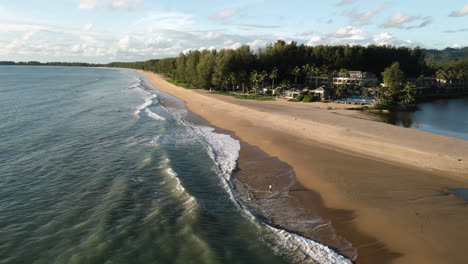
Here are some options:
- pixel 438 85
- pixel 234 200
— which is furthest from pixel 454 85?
pixel 234 200

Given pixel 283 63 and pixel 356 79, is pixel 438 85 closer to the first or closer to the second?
pixel 356 79

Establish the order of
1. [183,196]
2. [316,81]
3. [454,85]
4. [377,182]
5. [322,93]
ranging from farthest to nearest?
[454,85]
[316,81]
[322,93]
[377,182]
[183,196]

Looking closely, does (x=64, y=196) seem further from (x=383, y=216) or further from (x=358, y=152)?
(x=358, y=152)

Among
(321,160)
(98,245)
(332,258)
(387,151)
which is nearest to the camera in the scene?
(332,258)

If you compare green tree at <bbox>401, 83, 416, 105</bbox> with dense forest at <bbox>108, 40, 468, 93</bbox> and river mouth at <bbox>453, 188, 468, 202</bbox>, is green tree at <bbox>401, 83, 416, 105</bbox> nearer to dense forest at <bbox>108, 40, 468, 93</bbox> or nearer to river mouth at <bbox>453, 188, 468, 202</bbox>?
dense forest at <bbox>108, 40, 468, 93</bbox>

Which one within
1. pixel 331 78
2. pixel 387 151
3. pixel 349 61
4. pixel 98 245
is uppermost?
pixel 349 61

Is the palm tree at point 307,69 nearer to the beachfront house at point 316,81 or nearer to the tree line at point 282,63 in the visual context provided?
the tree line at point 282,63

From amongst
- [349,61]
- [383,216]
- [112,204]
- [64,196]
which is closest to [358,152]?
[383,216]

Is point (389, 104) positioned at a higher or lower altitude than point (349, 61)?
lower
